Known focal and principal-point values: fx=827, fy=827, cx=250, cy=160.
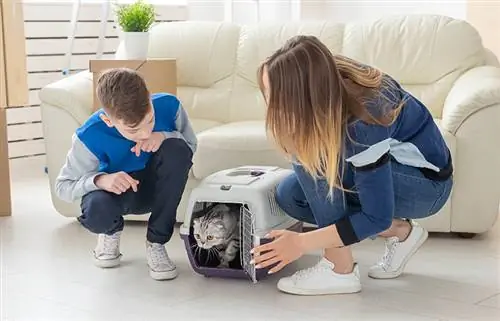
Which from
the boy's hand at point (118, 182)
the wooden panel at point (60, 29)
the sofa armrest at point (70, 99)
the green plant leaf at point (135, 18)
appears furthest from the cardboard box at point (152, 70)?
the wooden panel at point (60, 29)

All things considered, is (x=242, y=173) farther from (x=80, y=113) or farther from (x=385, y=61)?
(x=385, y=61)

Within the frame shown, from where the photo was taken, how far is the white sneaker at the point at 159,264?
249cm

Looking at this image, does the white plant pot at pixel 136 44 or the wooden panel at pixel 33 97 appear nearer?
the white plant pot at pixel 136 44

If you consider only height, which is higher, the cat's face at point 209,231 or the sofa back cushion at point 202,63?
the sofa back cushion at point 202,63

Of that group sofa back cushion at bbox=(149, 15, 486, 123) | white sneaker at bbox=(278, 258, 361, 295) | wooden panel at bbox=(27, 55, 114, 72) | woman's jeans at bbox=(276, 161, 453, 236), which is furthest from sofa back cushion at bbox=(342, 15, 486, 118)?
wooden panel at bbox=(27, 55, 114, 72)

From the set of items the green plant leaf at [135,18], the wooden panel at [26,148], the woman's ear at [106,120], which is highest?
the green plant leaf at [135,18]

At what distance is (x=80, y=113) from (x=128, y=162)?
685 mm

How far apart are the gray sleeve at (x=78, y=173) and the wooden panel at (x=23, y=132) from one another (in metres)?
2.24

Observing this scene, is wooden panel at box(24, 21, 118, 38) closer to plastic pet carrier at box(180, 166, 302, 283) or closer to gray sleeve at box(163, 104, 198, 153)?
gray sleeve at box(163, 104, 198, 153)

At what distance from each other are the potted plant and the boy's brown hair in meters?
1.02

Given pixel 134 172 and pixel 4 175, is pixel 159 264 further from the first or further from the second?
pixel 4 175

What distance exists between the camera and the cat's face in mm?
2398

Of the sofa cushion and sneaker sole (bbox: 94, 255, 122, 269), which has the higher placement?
the sofa cushion

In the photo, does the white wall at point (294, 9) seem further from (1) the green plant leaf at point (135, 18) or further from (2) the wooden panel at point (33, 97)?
(1) the green plant leaf at point (135, 18)
